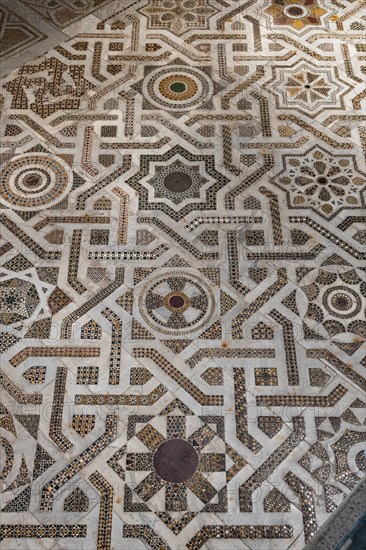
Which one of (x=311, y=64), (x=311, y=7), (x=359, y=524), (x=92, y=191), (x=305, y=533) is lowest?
(x=305, y=533)

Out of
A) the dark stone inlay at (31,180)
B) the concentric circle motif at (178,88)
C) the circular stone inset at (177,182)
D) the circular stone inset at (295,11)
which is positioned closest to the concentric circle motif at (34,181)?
the dark stone inlay at (31,180)

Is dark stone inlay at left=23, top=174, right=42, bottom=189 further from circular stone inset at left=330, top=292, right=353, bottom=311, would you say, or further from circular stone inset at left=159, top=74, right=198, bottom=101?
circular stone inset at left=330, top=292, right=353, bottom=311

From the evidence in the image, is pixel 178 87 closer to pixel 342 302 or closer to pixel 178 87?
pixel 178 87

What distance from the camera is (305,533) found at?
236cm

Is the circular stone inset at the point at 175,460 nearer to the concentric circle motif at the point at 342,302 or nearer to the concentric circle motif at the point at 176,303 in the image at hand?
the concentric circle motif at the point at 176,303

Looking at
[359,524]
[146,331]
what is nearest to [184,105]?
[146,331]

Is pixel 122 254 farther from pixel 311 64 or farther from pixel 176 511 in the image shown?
pixel 311 64

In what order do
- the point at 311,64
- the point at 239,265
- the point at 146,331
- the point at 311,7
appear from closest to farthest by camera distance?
the point at 146,331, the point at 239,265, the point at 311,64, the point at 311,7

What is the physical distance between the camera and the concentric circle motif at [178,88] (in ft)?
11.7

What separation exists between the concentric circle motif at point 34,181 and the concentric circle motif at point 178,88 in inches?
26.1

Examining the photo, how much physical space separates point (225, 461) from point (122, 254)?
3.33ft

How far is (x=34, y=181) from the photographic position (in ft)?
10.7

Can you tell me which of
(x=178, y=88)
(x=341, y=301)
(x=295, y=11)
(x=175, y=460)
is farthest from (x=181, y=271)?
(x=295, y=11)

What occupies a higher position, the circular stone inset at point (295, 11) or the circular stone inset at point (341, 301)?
the circular stone inset at point (295, 11)
